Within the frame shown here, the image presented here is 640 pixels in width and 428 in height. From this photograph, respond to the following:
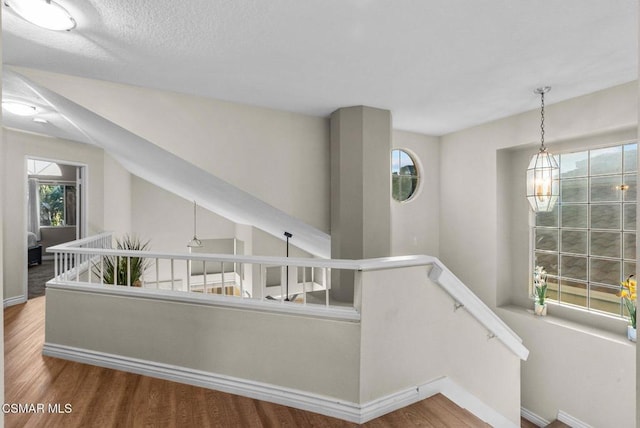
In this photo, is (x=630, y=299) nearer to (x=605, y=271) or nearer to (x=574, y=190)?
(x=605, y=271)

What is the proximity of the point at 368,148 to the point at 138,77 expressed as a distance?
223cm

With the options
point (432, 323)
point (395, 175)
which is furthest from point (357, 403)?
point (395, 175)

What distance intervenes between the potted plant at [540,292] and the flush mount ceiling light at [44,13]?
15.9ft

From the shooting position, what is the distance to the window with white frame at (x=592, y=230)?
127 inches

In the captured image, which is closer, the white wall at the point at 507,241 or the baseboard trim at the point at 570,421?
the white wall at the point at 507,241

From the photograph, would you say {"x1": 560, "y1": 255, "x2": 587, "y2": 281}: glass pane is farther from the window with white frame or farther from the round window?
the round window

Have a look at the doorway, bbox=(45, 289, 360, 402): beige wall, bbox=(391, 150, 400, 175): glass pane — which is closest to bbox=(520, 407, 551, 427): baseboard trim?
bbox=(45, 289, 360, 402): beige wall

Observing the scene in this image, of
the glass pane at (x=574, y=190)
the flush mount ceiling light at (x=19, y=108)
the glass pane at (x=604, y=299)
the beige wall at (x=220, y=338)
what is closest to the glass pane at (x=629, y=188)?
the glass pane at (x=574, y=190)

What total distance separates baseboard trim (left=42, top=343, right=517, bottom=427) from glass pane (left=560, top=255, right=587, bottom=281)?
1.92m

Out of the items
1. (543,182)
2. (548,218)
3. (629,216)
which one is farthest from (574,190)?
(543,182)

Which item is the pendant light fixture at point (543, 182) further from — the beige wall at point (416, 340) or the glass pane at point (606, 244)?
the beige wall at point (416, 340)

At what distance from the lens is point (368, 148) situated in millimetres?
3516

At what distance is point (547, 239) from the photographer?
3908 mm

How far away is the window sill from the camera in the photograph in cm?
319
